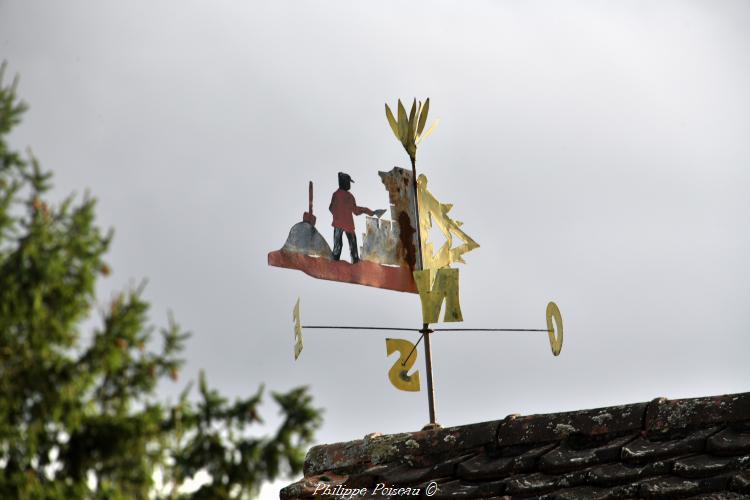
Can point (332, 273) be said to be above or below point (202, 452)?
above

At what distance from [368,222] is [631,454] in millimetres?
2989

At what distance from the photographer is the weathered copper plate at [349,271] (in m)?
6.64

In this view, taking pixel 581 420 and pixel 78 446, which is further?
pixel 581 420

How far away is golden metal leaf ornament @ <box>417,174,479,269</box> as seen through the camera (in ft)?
22.8

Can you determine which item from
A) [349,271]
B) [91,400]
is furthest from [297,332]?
[91,400]

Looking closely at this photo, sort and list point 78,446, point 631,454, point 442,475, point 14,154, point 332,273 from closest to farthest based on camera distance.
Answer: point 78,446
point 14,154
point 631,454
point 442,475
point 332,273

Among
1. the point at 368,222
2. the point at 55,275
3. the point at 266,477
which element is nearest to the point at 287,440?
the point at 266,477

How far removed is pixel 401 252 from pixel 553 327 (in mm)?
937

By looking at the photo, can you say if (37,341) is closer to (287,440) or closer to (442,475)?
(287,440)

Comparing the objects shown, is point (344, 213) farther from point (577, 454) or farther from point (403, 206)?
point (577, 454)

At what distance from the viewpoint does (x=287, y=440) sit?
124 inches

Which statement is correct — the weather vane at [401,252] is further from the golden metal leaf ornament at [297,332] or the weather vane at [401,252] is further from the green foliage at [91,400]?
the green foliage at [91,400]

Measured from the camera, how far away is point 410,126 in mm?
7082

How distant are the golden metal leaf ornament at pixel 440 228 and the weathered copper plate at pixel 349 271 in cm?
17
